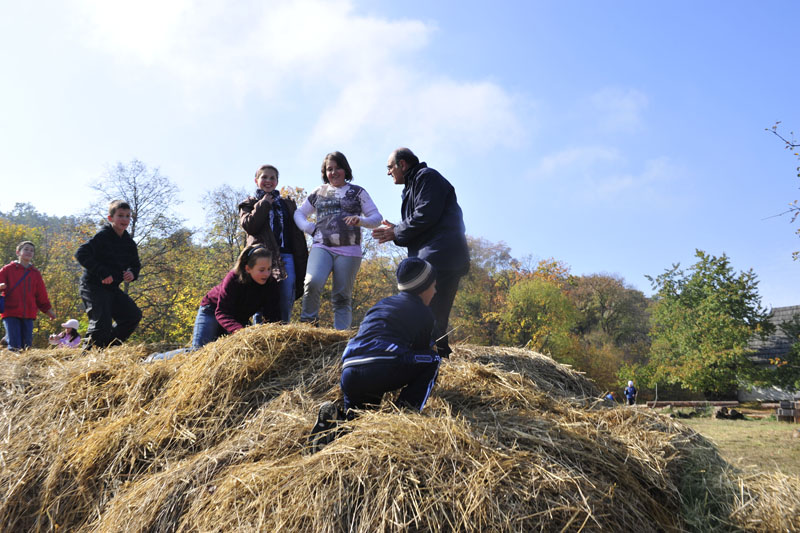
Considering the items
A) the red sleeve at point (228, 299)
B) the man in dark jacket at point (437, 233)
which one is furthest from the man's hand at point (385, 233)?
the red sleeve at point (228, 299)

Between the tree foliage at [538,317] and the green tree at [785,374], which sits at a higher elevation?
the tree foliage at [538,317]

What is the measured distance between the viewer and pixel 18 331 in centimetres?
725

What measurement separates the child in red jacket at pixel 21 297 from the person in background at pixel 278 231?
3629mm

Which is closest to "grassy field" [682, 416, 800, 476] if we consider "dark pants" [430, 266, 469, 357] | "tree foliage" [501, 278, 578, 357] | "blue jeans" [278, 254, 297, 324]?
"dark pants" [430, 266, 469, 357]

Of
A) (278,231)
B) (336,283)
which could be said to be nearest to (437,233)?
(336,283)

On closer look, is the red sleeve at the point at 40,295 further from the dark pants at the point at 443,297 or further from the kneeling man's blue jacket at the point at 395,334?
the kneeling man's blue jacket at the point at 395,334

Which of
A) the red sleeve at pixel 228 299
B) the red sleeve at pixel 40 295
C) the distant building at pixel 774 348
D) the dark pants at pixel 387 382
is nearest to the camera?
the dark pants at pixel 387 382

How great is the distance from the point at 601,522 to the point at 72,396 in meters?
3.78

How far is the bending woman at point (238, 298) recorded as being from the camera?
16.0 ft

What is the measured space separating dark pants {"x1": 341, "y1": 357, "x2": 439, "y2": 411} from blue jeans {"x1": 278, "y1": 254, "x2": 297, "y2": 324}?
2512 mm

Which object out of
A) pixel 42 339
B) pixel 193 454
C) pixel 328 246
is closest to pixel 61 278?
pixel 42 339

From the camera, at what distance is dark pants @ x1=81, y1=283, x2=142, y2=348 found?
5.78 m

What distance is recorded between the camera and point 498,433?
106 inches

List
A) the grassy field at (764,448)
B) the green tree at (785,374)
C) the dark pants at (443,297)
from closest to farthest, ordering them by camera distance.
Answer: the dark pants at (443,297) < the grassy field at (764,448) < the green tree at (785,374)
